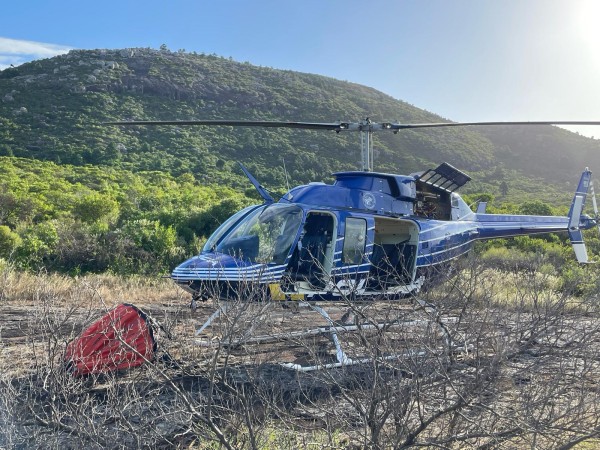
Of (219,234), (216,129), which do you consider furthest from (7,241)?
(216,129)

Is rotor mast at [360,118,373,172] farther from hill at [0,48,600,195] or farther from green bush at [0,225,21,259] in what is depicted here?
hill at [0,48,600,195]

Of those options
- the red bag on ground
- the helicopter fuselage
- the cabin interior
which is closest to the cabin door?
the helicopter fuselage

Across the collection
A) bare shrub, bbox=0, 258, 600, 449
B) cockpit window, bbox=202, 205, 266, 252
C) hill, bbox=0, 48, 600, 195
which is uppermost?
hill, bbox=0, 48, 600, 195

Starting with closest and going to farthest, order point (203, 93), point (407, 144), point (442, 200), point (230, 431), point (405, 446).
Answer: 1. point (405, 446)
2. point (230, 431)
3. point (442, 200)
4. point (407, 144)
5. point (203, 93)

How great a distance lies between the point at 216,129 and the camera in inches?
1746

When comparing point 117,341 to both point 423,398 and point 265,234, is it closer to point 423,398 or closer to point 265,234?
point 265,234

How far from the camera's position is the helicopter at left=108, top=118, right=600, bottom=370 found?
6875 millimetres

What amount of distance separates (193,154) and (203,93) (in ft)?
40.5

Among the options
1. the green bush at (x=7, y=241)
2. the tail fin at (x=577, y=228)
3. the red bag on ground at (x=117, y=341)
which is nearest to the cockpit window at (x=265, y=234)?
the red bag on ground at (x=117, y=341)

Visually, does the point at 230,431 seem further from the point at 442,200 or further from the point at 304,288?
the point at 442,200

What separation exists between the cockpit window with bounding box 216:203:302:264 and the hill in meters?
24.5

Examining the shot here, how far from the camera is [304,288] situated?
7336mm

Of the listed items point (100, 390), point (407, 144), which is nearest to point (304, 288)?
point (100, 390)

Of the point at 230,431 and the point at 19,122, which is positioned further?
the point at 19,122
